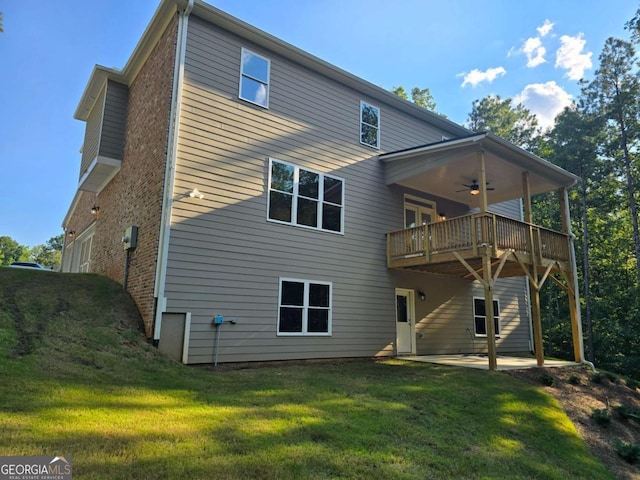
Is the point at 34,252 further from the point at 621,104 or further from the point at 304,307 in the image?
the point at 621,104

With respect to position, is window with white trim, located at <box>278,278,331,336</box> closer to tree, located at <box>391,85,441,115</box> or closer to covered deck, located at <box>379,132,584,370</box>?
covered deck, located at <box>379,132,584,370</box>

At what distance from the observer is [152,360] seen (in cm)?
704

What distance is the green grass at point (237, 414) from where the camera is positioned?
355 cm

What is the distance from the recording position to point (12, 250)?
63.1m

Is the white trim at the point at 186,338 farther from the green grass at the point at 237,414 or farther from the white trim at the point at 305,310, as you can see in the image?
the white trim at the point at 305,310

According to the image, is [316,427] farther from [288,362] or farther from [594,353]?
[594,353]

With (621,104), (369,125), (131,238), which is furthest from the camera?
(621,104)

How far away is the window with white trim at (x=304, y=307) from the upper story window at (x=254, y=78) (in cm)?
448

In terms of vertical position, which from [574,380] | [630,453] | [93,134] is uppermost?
[93,134]

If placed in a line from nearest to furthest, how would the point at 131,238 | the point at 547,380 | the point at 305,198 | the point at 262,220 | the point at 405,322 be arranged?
the point at 547,380, the point at 131,238, the point at 262,220, the point at 305,198, the point at 405,322

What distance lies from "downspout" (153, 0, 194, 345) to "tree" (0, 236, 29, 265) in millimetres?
67196

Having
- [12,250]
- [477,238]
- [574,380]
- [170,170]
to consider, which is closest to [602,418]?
[574,380]

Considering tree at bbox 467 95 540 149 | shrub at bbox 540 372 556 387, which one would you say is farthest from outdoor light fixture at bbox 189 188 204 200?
tree at bbox 467 95 540 149

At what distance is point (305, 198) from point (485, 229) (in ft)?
14.6
